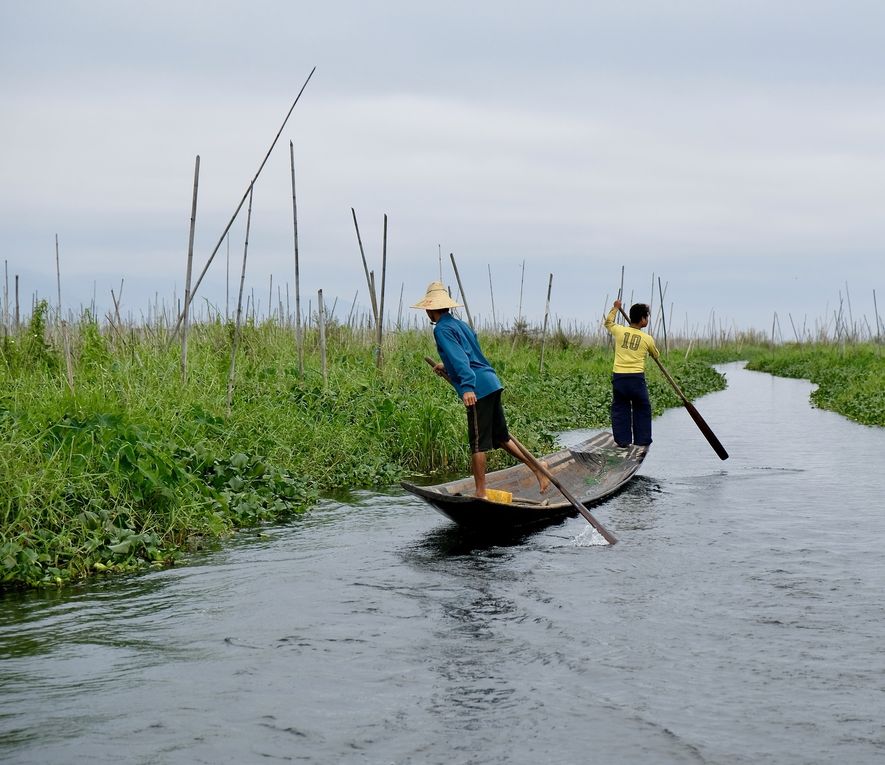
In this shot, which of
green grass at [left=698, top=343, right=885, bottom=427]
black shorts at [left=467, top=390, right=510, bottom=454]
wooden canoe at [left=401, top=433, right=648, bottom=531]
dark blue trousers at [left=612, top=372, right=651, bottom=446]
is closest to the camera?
wooden canoe at [left=401, top=433, right=648, bottom=531]

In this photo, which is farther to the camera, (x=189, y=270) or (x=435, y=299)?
(x=189, y=270)

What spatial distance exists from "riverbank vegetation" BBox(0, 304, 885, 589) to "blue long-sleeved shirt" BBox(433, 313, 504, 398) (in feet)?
6.64

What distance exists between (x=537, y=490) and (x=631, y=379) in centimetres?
239

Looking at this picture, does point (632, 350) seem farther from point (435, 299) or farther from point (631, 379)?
point (435, 299)

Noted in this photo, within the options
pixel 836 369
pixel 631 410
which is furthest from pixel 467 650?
pixel 836 369

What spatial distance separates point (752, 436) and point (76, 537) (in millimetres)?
10968

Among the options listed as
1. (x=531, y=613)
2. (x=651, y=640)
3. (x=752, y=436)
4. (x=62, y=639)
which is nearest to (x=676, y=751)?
(x=651, y=640)

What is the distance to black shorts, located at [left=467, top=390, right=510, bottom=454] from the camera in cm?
745

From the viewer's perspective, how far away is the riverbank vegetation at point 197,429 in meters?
6.49

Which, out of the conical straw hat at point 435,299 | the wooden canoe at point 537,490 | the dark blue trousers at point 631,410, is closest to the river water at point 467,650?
the wooden canoe at point 537,490

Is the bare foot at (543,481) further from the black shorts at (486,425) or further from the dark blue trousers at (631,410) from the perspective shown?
the dark blue trousers at (631,410)

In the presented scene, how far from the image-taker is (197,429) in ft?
28.1

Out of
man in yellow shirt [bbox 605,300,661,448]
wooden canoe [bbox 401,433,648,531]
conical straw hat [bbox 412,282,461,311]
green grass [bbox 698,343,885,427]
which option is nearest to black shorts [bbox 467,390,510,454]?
wooden canoe [bbox 401,433,648,531]

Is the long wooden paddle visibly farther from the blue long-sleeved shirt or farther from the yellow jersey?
the yellow jersey
